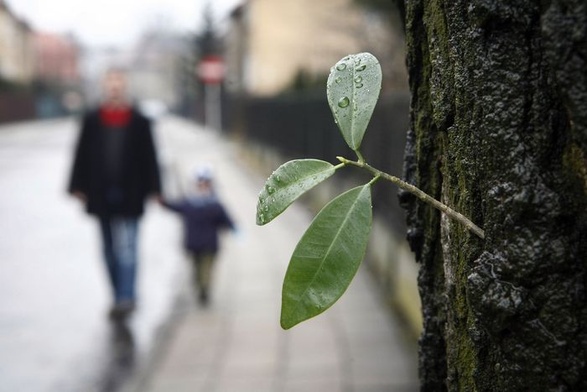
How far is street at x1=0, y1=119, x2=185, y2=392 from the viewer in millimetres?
4555

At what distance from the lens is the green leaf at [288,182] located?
71 cm

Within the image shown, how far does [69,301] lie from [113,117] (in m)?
1.72

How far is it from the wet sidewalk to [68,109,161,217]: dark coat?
92cm

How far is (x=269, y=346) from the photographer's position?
4695 mm

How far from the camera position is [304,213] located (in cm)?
1024

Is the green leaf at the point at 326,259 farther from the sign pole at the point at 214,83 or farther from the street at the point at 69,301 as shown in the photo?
the sign pole at the point at 214,83

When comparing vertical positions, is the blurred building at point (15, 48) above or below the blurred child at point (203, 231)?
above

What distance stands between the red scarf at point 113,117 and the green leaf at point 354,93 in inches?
188

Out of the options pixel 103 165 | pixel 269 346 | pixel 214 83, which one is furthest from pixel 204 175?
pixel 214 83

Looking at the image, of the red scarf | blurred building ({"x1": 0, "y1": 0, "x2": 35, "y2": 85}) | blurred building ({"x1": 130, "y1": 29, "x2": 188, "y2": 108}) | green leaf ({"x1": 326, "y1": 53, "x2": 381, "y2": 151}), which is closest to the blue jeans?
the red scarf

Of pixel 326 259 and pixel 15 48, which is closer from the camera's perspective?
pixel 326 259

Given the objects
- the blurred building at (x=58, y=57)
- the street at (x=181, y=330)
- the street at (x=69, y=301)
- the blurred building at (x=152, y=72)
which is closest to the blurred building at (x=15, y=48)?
the blurred building at (x=58, y=57)

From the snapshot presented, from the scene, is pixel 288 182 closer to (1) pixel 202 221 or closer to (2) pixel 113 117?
(2) pixel 113 117

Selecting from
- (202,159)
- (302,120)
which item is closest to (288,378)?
(302,120)
